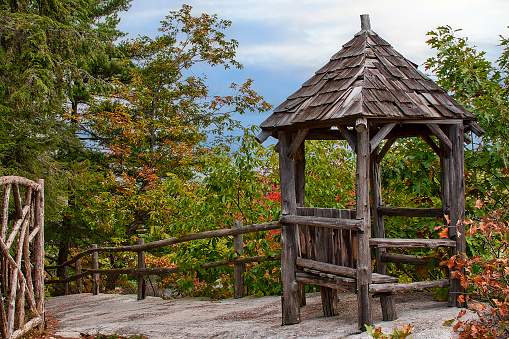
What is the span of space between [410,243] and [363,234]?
33.8 inches

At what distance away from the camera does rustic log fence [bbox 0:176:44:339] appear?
6.20 metres

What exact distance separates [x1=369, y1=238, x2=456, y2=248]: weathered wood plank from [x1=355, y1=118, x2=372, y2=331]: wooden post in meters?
0.27

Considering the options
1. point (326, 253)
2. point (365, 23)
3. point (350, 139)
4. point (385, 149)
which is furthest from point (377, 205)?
point (365, 23)

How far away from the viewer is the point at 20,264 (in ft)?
21.9

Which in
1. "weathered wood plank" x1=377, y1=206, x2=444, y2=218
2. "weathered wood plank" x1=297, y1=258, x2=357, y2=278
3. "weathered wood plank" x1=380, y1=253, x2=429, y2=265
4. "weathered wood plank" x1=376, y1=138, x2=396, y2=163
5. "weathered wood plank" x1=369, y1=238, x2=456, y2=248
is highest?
"weathered wood plank" x1=376, y1=138, x2=396, y2=163

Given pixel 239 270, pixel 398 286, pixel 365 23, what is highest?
pixel 365 23

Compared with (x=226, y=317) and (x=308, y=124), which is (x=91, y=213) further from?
(x=308, y=124)

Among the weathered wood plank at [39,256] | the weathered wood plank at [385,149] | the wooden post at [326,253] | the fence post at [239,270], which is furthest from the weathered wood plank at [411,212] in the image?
the weathered wood plank at [39,256]

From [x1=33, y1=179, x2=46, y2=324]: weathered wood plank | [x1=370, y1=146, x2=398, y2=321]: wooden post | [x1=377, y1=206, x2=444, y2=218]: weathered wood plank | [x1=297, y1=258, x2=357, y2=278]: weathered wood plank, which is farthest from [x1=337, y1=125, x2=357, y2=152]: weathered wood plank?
[x1=33, y1=179, x2=46, y2=324]: weathered wood plank

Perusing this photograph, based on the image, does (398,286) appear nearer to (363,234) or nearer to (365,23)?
(363,234)

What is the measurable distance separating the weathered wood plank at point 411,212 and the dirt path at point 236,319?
3.75ft

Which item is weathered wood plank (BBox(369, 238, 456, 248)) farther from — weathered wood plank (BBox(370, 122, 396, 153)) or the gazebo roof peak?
the gazebo roof peak

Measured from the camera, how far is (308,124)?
5941 mm

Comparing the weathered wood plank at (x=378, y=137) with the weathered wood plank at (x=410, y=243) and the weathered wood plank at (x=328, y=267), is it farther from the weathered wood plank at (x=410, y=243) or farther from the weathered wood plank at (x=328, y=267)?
the weathered wood plank at (x=328, y=267)
